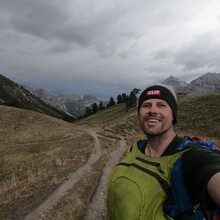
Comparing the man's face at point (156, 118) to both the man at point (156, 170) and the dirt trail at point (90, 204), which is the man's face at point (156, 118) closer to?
the man at point (156, 170)

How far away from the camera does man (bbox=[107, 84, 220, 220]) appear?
327 centimetres

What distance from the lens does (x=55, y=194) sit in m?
18.8

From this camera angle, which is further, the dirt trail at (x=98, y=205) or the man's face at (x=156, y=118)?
the dirt trail at (x=98, y=205)

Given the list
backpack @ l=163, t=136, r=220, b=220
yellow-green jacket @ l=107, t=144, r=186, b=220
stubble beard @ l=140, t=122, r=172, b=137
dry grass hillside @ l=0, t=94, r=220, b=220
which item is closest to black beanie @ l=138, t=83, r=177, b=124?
stubble beard @ l=140, t=122, r=172, b=137

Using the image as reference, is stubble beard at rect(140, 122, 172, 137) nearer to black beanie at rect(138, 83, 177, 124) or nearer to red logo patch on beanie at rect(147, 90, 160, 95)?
black beanie at rect(138, 83, 177, 124)

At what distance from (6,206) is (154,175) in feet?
53.5

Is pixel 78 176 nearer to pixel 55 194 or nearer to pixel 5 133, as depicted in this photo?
pixel 55 194

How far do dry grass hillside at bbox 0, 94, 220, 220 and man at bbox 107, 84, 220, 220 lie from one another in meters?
10.6

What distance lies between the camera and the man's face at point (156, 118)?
4.48m

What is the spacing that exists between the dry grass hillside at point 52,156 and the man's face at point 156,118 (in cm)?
1073

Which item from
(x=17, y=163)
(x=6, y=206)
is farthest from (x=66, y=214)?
(x=17, y=163)

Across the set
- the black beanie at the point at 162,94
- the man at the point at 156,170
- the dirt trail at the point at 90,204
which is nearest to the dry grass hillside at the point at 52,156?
the dirt trail at the point at 90,204

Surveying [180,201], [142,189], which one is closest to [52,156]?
[142,189]

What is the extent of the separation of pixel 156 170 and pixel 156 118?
0.83 metres
